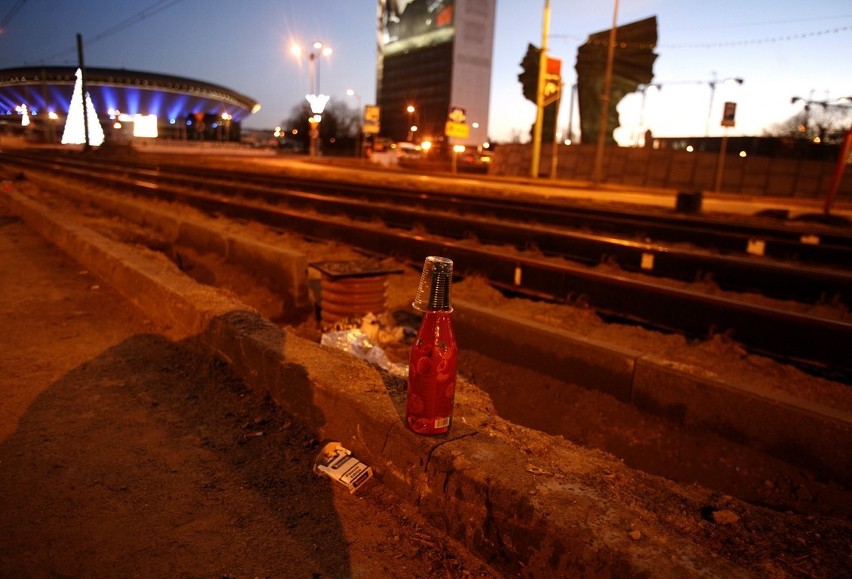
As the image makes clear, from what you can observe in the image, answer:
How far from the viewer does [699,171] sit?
2692 centimetres

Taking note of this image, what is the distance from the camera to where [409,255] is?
9.55 meters

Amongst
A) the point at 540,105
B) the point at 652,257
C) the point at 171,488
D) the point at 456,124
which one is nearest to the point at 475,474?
the point at 171,488

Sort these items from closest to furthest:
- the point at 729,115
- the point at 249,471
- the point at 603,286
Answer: the point at 249,471
the point at 603,286
the point at 729,115

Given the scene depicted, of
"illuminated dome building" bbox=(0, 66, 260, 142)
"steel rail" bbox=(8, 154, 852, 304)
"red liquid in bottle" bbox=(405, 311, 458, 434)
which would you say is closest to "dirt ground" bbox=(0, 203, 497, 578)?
"red liquid in bottle" bbox=(405, 311, 458, 434)

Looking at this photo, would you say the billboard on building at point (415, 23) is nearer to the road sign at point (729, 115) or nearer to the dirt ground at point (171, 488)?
the road sign at point (729, 115)

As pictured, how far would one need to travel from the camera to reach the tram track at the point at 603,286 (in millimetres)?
5477

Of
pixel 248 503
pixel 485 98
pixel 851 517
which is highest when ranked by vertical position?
pixel 485 98

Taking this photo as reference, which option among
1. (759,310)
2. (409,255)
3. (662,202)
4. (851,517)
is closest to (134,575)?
(851,517)

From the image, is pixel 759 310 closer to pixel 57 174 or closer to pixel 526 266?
pixel 526 266

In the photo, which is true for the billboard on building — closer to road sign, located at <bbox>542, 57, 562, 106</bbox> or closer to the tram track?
road sign, located at <bbox>542, 57, 562, 106</bbox>

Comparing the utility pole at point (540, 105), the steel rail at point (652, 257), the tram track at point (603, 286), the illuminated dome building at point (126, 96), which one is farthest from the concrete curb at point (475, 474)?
the illuminated dome building at point (126, 96)

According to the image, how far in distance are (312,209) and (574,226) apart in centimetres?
621

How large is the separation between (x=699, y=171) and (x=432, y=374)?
27589 millimetres

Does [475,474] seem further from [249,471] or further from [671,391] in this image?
[671,391]
